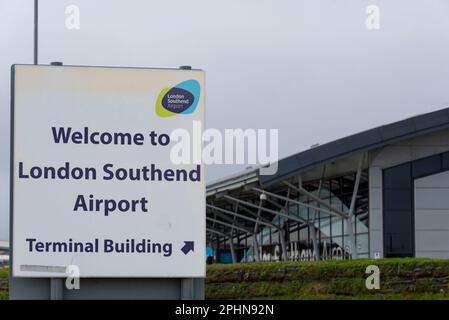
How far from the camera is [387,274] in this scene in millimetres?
19484

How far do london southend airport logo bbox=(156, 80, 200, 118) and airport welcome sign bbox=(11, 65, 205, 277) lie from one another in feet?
0.04

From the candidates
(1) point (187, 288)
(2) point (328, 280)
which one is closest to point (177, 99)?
(1) point (187, 288)

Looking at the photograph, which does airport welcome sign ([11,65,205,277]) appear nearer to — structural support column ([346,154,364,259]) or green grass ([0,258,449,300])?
green grass ([0,258,449,300])

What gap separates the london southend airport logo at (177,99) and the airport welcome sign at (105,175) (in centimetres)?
1

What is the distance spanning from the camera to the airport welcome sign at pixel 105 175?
11.2m

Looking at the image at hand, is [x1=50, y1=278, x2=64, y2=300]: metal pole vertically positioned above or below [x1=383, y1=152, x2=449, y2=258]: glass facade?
below

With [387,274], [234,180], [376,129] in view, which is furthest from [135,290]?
[234,180]

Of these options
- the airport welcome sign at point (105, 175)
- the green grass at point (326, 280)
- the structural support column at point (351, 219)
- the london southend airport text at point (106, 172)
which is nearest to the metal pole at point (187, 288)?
the airport welcome sign at point (105, 175)

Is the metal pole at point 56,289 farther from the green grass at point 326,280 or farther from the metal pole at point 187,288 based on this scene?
the green grass at point 326,280

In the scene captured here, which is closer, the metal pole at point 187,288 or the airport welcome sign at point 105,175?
the airport welcome sign at point 105,175

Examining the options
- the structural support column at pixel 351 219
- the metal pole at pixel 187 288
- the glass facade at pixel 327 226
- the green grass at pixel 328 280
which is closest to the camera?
the metal pole at pixel 187 288

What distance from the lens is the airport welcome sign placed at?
36.7ft

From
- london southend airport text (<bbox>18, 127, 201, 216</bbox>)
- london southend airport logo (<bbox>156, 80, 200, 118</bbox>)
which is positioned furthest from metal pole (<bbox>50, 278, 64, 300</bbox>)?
london southend airport logo (<bbox>156, 80, 200, 118</bbox>)

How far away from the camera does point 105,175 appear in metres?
11.3
